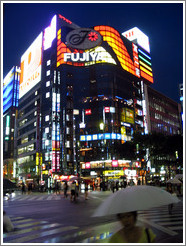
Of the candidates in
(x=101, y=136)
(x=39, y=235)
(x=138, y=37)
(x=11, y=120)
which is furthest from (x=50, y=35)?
(x=39, y=235)

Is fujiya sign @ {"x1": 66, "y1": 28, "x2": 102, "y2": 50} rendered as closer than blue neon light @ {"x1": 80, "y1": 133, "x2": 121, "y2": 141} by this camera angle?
No

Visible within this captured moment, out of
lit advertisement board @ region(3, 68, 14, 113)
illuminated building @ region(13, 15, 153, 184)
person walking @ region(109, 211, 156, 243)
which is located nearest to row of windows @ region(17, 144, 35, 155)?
illuminated building @ region(13, 15, 153, 184)

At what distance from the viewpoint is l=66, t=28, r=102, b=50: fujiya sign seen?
74.1 m

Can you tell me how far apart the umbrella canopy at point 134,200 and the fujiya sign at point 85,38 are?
245 ft

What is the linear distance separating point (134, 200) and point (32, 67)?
90.0m

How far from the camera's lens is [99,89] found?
72125mm

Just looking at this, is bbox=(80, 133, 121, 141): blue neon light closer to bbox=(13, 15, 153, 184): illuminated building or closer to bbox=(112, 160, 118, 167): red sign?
bbox=(13, 15, 153, 184): illuminated building

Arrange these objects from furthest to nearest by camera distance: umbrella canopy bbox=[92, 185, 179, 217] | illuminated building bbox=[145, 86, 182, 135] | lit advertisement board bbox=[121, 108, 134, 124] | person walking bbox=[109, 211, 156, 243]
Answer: illuminated building bbox=[145, 86, 182, 135], lit advertisement board bbox=[121, 108, 134, 124], umbrella canopy bbox=[92, 185, 179, 217], person walking bbox=[109, 211, 156, 243]

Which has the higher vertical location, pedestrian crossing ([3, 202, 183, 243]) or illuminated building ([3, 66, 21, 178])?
illuminated building ([3, 66, 21, 178])

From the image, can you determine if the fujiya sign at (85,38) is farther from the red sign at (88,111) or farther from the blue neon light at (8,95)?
the blue neon light at (8,95)

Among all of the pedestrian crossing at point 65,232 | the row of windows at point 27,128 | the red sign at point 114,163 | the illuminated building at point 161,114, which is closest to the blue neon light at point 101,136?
the red sign at point 114,163

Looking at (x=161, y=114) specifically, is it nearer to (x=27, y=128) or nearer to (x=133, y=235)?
(x=27, y=128)

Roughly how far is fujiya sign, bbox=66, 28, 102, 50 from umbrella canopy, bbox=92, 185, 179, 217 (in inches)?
2940

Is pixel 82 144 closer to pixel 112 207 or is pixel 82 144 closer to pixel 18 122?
pixel 18 122
